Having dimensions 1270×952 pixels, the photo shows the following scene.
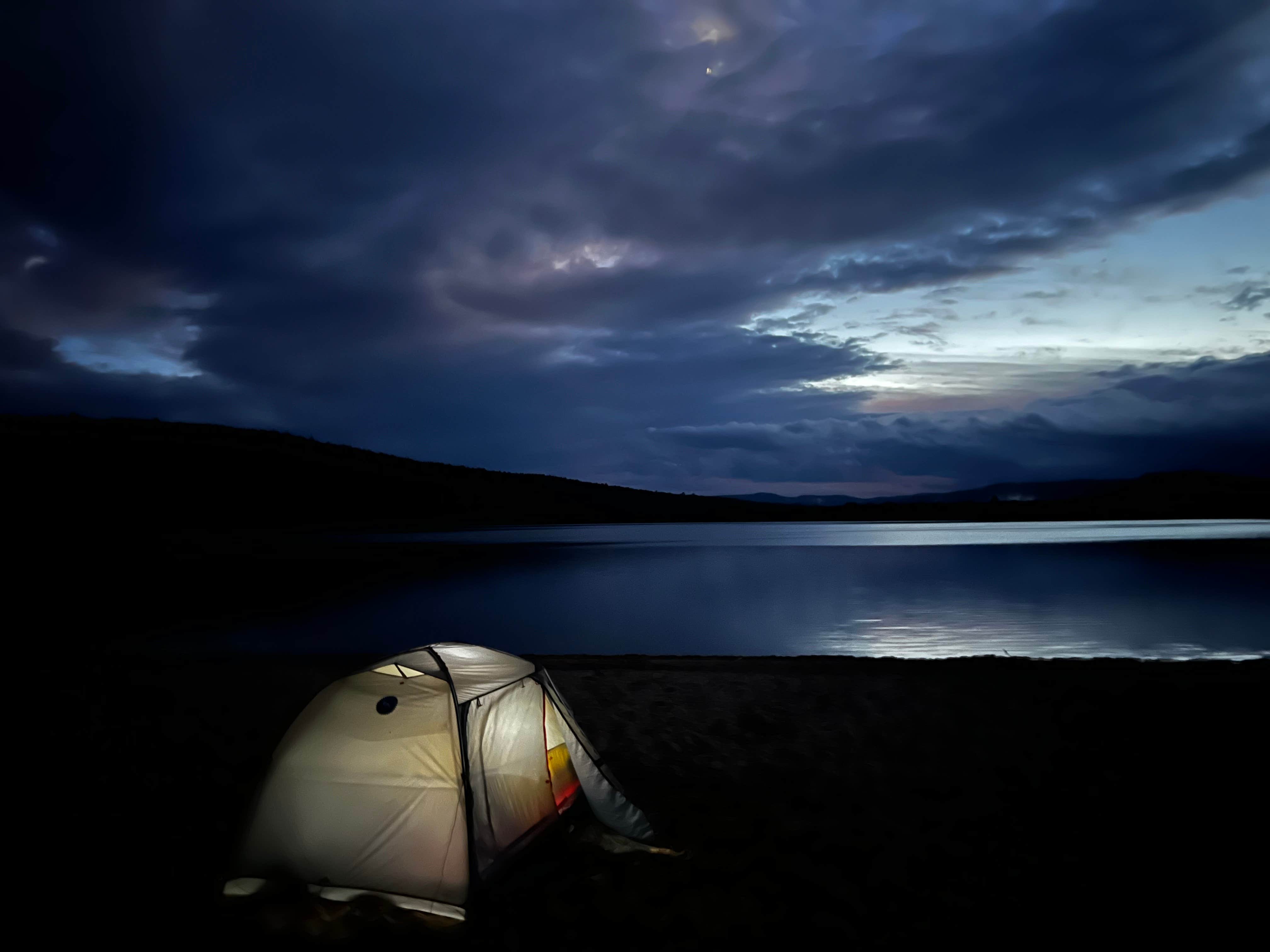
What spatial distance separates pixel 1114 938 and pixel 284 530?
112 meters

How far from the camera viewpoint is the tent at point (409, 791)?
532cm

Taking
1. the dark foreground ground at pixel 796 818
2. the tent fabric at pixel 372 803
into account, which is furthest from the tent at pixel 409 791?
the dark foreground ground at pixel 796 818

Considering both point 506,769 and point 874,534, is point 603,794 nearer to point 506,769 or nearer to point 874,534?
point 506,769

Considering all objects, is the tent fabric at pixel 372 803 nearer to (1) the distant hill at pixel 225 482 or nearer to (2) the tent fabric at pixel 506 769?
(2) the tent fabric at pixel 506 769

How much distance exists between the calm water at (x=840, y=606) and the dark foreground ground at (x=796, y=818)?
24.9 feet

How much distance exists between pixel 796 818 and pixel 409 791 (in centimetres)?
368

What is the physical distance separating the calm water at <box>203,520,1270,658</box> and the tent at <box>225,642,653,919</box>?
44.6 feet

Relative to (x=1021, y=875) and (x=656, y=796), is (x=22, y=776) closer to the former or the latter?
(x=656, y=796)

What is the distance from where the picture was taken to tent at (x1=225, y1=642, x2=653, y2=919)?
17.4ft

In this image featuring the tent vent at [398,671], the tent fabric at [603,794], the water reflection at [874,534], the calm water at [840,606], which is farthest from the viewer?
the water reflection at [874,534]

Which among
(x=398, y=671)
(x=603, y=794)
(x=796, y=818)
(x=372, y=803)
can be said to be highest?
(x=398, y=671)

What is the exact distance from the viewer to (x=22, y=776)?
8.19m

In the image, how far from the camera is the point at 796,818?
6840 mm

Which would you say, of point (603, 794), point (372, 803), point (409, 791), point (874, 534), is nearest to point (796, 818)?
point (603, 794)
